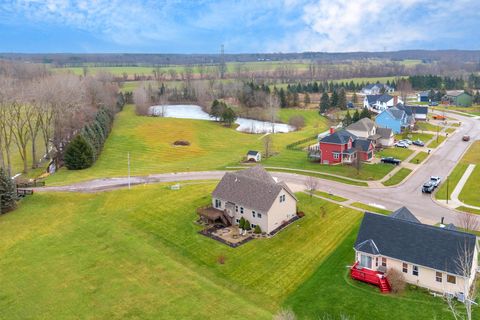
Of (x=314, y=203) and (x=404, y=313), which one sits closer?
(x=404, y=313)

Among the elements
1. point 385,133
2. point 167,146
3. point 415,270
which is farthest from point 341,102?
point 415,270

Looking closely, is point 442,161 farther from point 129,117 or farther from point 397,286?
point 129,117

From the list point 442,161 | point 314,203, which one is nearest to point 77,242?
point 314,203

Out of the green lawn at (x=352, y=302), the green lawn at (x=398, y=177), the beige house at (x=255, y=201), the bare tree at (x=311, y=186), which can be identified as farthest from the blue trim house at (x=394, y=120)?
the green lawn at (x=352, y=302)

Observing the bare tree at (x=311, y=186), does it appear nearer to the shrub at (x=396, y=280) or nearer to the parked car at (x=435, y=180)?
the parked car at (x=435, y=180)

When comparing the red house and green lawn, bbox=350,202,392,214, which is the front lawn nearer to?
the red house

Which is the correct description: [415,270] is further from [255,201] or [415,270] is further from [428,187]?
[428,187]
